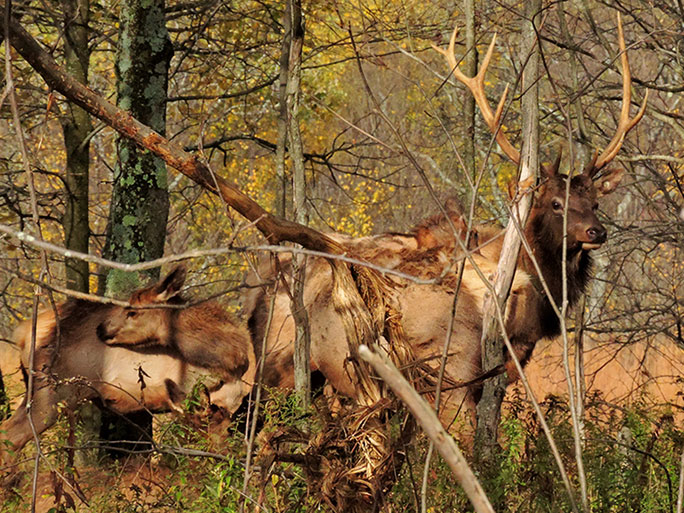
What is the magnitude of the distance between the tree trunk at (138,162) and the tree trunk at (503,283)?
2.95m

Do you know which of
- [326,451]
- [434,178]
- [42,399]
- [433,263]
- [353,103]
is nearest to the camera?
[326,451]

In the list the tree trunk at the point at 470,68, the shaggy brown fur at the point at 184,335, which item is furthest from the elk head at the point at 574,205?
the shaggy brown fur at the point at 184,335

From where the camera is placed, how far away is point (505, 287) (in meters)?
4.77

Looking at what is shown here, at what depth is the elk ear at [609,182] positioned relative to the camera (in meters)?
7.75

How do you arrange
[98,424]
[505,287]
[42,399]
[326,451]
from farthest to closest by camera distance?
[98,424] < [42,399] < [505,287] < [326,451]

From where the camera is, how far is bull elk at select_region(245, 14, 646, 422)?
6.58 m

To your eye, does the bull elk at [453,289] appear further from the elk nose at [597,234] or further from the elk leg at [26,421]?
the elk leg at [26,421]

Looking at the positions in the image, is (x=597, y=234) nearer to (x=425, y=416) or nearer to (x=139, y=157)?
(x=139, y=157)

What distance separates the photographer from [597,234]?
697 cm

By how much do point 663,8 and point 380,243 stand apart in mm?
2659

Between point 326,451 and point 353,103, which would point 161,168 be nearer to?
point 326,451

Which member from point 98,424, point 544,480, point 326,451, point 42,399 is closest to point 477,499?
point 326,451

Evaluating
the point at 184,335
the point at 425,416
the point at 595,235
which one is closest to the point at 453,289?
the point at 595,235

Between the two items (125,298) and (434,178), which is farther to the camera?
(434,178)
